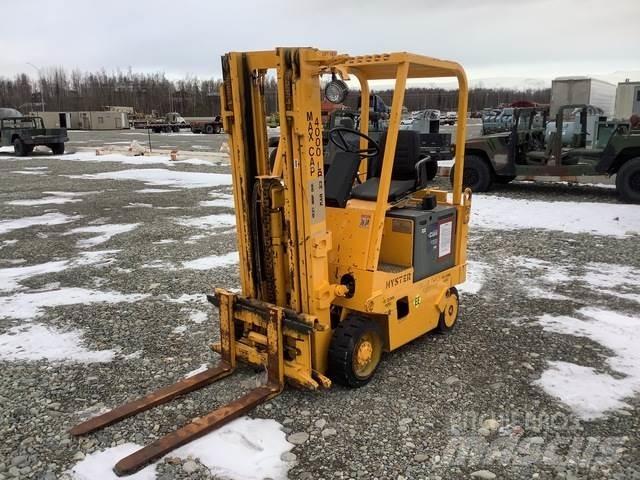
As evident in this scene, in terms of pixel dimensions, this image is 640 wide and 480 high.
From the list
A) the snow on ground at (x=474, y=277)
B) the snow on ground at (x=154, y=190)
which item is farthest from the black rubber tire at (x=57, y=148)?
the snow on ground at (x=474, y=277)

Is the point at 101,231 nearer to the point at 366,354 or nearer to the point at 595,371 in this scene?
the point at 366,354

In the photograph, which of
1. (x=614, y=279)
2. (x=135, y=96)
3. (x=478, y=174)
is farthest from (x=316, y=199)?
(x=135, y=96)

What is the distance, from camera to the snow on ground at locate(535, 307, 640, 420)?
12.6 ft

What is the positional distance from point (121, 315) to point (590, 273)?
5.31 metres

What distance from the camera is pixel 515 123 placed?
1276cm

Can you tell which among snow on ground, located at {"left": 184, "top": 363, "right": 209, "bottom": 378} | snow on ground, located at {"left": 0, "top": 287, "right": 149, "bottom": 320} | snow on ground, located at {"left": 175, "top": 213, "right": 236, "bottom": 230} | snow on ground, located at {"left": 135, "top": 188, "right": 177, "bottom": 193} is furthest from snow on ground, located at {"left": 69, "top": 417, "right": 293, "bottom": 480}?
snow on ground, located at {"left": 135, "top": 188, "right": 177, "bottom": 193}

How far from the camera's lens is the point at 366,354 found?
3.97m

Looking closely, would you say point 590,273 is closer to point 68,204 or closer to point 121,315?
point 121,315

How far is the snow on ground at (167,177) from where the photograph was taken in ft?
50.8

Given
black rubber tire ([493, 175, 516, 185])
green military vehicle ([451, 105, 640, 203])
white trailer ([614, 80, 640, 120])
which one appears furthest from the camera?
white trailer ([614, 80, 640, 120])

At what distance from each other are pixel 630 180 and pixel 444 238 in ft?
28.6

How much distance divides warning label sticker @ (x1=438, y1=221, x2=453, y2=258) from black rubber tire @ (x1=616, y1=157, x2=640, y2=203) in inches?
337

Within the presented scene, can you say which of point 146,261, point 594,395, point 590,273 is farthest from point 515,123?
point 594,395

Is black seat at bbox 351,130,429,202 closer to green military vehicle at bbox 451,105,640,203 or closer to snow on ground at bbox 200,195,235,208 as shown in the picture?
snow on ground at bbox 200,195,235,208
